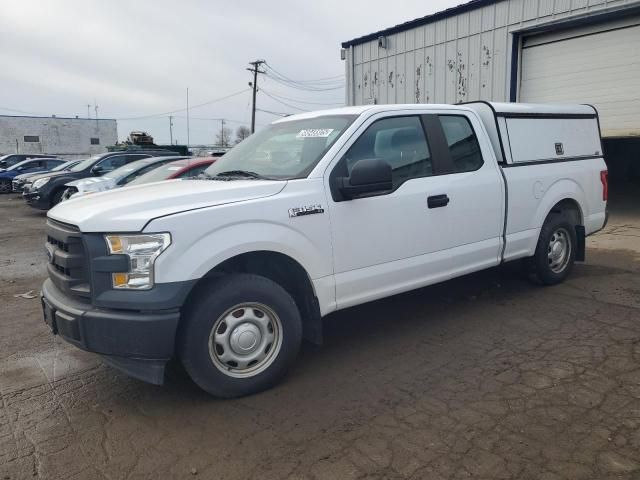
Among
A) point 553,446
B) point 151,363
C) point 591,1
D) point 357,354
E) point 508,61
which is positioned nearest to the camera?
point 553,446

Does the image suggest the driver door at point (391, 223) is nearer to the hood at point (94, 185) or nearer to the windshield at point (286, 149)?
the windshield at point (286, 149)

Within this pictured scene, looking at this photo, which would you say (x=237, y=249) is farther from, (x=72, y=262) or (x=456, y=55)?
(x=456, y=55)

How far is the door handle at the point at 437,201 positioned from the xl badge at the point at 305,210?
1.07 metres

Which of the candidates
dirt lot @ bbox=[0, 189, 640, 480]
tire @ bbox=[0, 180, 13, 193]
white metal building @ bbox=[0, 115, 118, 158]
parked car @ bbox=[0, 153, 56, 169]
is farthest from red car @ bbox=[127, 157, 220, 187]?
white metal building @ bbox=[0, 115, 118, 158]

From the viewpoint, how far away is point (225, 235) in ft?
10.6

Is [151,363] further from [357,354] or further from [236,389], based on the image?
[357,354]

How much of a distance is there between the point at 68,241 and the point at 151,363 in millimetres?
923

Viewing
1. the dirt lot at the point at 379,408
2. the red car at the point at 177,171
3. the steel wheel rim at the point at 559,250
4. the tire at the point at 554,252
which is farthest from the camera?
the red car at the point at 177,171

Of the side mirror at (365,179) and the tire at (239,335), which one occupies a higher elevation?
the side mirror at (365,179)

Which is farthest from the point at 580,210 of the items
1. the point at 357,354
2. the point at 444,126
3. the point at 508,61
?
the point at 508,61

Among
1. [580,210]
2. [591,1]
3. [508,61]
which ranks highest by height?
[591,1]

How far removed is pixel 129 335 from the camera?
300 cm

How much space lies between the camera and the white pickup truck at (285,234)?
3043 millimetres

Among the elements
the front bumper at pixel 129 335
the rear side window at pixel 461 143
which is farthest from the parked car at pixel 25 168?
the front bumper at pixel 129 335
